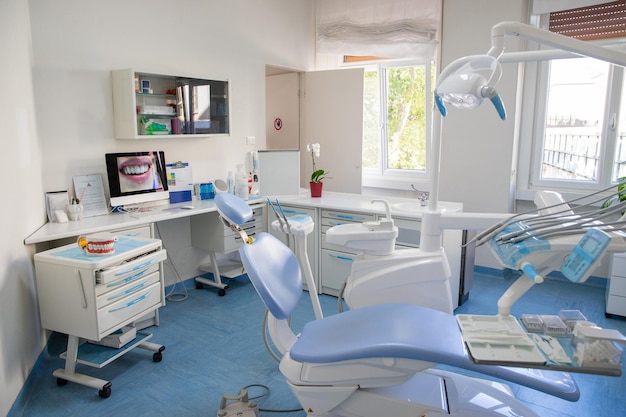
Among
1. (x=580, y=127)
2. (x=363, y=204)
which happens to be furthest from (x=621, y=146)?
(x=363, y=204)

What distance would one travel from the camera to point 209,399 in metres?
2.56

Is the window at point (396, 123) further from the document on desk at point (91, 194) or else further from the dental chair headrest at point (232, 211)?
the dental chair headrest at point (232, 211)

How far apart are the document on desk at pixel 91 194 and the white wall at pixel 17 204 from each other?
1.12 ft

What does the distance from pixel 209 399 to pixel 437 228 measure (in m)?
1.55

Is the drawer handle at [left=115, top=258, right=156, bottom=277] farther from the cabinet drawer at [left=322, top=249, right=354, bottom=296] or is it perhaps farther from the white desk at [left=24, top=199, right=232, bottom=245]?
the cabinet drawer at [left=322, top=249, right=354, bottom=296]

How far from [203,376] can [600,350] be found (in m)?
2.13

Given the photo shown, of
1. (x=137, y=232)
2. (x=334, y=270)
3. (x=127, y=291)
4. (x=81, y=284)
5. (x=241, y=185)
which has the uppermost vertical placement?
(x=241, y=185)

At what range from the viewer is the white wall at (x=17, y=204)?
236 cm

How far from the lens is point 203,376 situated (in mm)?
2785

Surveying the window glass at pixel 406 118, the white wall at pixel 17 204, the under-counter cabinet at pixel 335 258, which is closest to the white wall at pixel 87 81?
the white wall at pixel 17 204

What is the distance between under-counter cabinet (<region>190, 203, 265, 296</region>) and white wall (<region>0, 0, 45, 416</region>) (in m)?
1.37

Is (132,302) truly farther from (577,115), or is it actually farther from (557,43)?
(577,115)

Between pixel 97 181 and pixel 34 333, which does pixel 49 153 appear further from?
pixel 34 333

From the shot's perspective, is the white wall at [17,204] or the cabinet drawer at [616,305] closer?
the white wall at [17,204]
